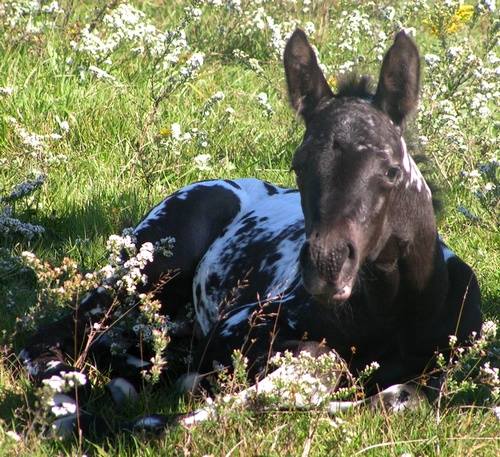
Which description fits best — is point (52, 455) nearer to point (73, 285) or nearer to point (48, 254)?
point (73, 285)

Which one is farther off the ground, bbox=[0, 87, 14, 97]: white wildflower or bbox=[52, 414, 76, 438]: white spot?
bbox=[0, 87, 14, 97]: white wildflower

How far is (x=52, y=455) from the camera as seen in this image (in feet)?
15.0

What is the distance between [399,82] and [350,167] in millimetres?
698

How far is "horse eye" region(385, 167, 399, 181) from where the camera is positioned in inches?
185

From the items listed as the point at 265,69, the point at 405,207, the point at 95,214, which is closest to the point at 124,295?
the point at 95,214

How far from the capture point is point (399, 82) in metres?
5.06

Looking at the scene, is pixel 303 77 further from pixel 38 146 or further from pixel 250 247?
pixel 38 146

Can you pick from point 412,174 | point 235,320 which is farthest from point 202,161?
point 412,174

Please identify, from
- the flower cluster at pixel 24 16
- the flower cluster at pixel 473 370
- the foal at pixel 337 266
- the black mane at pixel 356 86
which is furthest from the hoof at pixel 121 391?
the flower cluster at pixel 24 16

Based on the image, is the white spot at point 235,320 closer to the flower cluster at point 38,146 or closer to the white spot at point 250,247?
the white spot at point 250,247

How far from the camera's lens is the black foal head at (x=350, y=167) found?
4.45m

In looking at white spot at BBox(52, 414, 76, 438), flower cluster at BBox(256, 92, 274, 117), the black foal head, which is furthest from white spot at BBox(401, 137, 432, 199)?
flower cluster at BBox(256, 92, 274, 117)

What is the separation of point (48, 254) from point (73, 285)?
2492 millimetres

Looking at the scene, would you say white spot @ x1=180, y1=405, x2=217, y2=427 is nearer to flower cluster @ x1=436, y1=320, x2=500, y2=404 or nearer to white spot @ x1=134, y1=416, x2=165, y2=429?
white spot @ x1=134, y1=416, x2=165, y2=429
